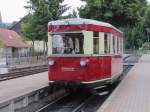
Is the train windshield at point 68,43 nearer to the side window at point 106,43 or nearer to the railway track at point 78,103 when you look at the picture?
the side window at point 106,43

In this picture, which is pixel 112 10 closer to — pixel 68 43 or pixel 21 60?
pixel 21 60

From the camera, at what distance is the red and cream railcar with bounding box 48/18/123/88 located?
16.8m

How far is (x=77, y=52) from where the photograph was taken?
1692 centimetres

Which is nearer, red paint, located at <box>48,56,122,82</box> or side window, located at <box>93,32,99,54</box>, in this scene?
red paint, located at <box>48,56,122,82</box>

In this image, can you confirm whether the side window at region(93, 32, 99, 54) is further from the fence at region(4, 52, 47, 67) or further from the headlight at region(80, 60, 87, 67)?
the fence at region(4, 52, 47, 67)

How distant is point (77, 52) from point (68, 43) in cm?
52

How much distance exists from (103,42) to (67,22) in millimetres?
1738

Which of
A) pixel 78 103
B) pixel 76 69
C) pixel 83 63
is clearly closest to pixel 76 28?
pixel 83 63

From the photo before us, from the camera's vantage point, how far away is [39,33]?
5053cm

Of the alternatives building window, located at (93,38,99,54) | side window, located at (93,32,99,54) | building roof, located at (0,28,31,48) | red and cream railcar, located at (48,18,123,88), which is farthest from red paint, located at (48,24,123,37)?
building roof, located at (0,28,31,48)

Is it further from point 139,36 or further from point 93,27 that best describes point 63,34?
point 139,36

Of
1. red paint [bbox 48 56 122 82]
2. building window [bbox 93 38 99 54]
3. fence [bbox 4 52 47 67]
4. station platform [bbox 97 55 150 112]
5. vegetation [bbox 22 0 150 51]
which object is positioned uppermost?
vegetation [bbox 22 0 150 51]

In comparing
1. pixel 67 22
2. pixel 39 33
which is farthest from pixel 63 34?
pixel 39 33

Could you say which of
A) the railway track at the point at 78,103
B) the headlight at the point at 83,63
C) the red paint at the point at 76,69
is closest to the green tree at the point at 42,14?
the railway track at the point at 78,103
